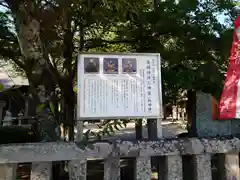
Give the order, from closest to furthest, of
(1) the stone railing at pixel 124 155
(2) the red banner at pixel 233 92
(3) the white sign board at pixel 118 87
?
(1) the stone railing at pixel 124 155 < (3) the white sign board at pixel 118 87 < (2) the red banner at pixel 233 92

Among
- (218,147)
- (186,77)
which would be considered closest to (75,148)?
(218,147)

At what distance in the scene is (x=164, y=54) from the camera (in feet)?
13.7

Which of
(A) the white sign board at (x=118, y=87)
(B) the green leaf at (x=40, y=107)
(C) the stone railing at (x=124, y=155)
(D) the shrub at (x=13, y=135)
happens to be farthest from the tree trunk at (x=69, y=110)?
(D) the shrub at (x=13, y=135)

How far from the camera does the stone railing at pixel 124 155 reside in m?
2.14

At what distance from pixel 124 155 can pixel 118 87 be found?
66 cm

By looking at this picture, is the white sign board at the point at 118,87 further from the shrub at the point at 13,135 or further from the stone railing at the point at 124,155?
the shrub at the point at 13,135

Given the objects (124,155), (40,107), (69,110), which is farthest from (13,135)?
(124,155)

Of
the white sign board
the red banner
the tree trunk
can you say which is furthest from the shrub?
the red banner

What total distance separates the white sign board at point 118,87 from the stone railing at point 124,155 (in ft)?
1.08

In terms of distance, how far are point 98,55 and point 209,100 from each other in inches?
140

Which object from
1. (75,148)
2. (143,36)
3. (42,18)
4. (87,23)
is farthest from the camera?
(87,23)

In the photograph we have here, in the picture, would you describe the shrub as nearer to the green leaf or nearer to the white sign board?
the green leaf

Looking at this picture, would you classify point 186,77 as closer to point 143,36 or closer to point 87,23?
point 143,36

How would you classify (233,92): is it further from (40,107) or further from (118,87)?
(40,107)
